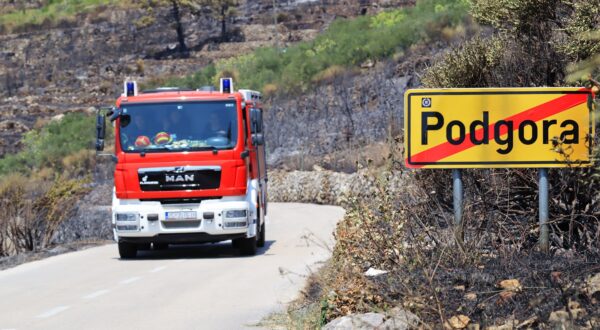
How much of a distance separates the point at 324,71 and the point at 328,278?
175 feet

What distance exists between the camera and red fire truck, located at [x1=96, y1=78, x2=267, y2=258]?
18797 mm

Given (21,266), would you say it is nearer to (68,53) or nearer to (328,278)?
(328,278)

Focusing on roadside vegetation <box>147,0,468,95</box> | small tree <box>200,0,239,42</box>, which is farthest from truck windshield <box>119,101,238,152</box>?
small tree <box>200,0,239,42</box>

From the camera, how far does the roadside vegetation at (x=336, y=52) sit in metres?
62.4

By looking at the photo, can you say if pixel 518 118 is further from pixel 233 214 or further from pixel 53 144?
pixel 53 144

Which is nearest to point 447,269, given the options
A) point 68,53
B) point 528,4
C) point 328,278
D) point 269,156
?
point 328,278

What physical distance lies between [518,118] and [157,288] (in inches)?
222

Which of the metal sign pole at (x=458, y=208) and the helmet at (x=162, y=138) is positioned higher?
the metal sign pole at (x=458, y=208)

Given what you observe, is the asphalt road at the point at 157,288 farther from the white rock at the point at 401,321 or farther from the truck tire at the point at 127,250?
the white rock at the point at 401,321

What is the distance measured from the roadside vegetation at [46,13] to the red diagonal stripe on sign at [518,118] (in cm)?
8796

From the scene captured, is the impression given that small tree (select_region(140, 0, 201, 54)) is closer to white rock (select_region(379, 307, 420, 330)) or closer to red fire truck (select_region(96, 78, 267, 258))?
red fire truck (select_region(96, 78, 267, 258))

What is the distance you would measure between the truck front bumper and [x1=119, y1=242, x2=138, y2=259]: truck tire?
1.84 feet

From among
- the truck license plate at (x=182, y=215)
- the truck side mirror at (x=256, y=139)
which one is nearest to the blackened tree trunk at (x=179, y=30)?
the truck side mirror at (x=256, y=139)

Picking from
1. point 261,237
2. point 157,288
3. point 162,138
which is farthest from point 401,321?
point 261,237
